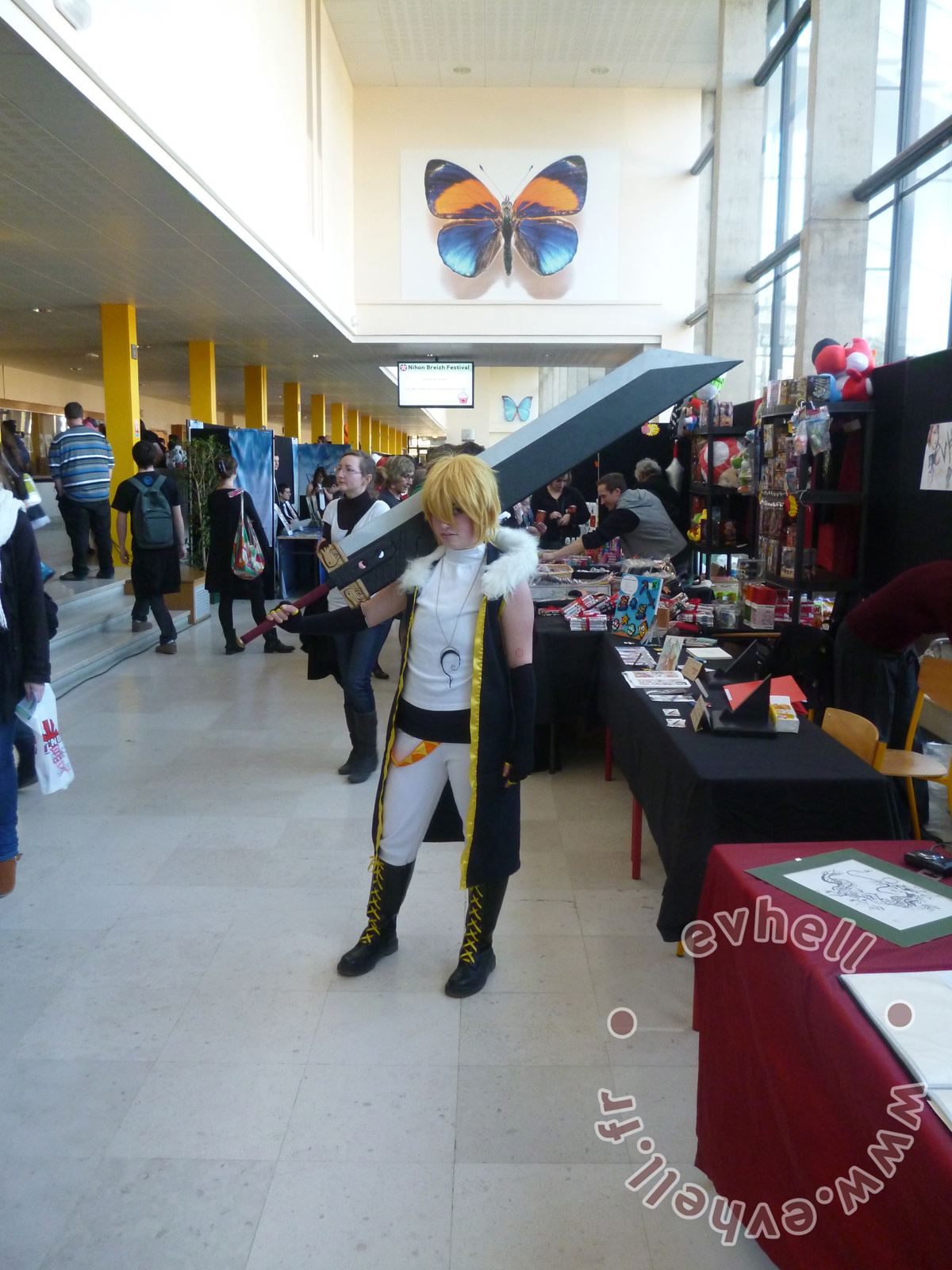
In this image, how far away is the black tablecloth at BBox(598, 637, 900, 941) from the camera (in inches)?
93.7

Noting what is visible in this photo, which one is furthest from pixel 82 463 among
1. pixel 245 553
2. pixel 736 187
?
pixel 736 187

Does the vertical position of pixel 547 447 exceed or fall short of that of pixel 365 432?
it falls short

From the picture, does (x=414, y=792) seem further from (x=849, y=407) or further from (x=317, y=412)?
(x=317, y=412)

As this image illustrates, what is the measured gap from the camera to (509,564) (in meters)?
2.34

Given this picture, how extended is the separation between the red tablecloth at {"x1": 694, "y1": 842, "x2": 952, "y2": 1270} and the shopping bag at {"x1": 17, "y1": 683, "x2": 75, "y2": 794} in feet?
7.69

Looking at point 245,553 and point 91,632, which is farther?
point 91,632

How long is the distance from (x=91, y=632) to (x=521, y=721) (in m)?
6.05

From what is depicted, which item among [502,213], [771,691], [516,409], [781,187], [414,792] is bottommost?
[414,792]

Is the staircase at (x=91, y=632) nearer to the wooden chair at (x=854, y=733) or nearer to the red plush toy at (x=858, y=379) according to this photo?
the wooden chair at (x=854, y=733)

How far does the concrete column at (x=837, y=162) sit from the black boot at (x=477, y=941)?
6.57 m

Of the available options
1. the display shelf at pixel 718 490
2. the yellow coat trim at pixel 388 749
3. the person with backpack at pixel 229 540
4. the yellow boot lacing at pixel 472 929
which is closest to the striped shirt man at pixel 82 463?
the person with backpack at pixel 229 540

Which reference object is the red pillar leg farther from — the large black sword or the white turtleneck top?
the large black sword

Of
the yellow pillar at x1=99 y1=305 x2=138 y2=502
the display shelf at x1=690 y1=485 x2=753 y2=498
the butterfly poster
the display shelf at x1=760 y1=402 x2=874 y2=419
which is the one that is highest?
the butterfly poster

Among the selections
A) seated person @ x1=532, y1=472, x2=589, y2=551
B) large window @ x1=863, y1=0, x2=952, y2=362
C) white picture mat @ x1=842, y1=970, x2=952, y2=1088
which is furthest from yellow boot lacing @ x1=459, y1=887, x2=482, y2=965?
seated person @ x1=532, y1=472, x2=589, y2=551
